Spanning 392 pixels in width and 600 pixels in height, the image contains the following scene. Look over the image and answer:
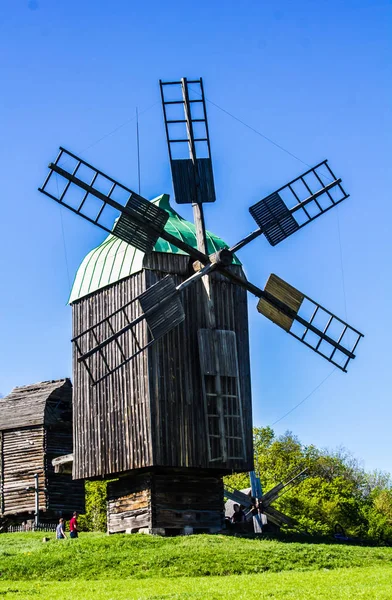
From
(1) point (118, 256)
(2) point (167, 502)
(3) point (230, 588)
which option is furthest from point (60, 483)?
(3) point (230, 588)

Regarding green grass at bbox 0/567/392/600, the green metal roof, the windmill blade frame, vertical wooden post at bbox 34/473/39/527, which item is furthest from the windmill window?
vertical wooden post at bbox 34/473/39/527

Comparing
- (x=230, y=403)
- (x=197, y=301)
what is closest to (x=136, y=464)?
(x=230, y=403)

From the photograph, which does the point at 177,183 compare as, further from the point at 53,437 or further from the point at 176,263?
the point at 53,437

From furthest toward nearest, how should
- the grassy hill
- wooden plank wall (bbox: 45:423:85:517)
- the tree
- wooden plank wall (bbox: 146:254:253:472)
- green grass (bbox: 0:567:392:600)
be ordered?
the tree → wooden plank wall (bbox: 45:423:85:517) → wooden plank wall (bbox: 146:254:253:472) → the grassy hill → green grass (bbox: 0:567:392:600)

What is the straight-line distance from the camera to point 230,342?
2489 centimetres

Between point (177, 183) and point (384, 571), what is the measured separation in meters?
11.6

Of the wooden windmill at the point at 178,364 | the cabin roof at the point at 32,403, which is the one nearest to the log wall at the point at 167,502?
the wooden windmill at the point at 178,364

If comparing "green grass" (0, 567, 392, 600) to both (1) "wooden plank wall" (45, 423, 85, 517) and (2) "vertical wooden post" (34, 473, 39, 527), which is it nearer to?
(2) "vertical wooden post" (34, 473, 39, 527)

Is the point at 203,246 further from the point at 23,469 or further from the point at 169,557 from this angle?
the point at 23,469

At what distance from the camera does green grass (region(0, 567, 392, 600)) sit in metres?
14.8

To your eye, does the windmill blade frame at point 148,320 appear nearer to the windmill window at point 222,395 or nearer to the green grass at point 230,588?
the windmill window at point 222,395

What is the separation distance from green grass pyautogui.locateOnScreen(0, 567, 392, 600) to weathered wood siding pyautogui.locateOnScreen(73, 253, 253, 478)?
19.3 feet

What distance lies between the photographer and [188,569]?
18.6 metres

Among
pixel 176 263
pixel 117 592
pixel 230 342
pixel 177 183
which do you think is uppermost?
pixel 177 183
